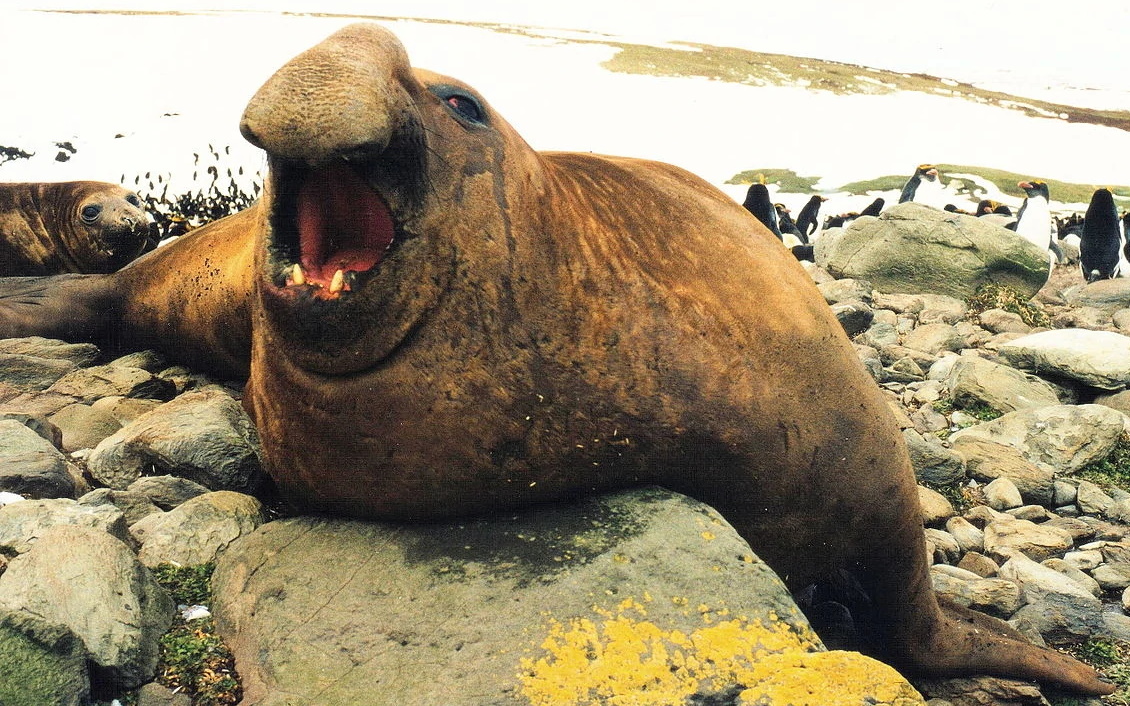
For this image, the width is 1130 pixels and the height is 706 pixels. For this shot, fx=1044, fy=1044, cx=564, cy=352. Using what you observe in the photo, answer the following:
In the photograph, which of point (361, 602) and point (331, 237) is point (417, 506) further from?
point (331, 237)

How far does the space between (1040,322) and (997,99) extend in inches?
1681

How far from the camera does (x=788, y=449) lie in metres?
3.21

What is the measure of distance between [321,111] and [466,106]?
2.32ft

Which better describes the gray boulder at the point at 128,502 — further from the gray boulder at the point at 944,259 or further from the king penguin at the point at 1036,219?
the king penguin at the point at 1036,219

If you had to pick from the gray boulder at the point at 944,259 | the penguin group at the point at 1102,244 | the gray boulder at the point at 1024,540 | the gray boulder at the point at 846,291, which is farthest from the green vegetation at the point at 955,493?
the penguin group at the point at 1102,244

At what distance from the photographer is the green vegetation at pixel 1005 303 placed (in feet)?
35.3

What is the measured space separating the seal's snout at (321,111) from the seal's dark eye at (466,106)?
447 millimetres

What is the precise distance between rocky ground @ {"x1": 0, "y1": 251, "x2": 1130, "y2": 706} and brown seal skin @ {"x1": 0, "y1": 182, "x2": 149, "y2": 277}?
6.52 feet

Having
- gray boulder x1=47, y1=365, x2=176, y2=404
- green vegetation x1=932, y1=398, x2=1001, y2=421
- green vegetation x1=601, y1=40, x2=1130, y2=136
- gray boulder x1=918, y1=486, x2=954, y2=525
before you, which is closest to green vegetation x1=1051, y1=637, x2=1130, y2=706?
gray boulder x1=918, y1=486, x2=954, y2=525

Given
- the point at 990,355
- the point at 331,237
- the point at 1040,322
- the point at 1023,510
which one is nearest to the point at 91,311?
the point at 331,237

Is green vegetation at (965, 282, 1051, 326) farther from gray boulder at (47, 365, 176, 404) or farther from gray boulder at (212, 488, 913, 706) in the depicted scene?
gray boulder at (212, 488, 913, 706)

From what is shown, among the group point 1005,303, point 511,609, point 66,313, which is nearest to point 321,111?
point 511,609

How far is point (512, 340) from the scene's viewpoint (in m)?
2.86

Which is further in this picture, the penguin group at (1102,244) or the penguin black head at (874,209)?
the penguin black head at (874,209)
